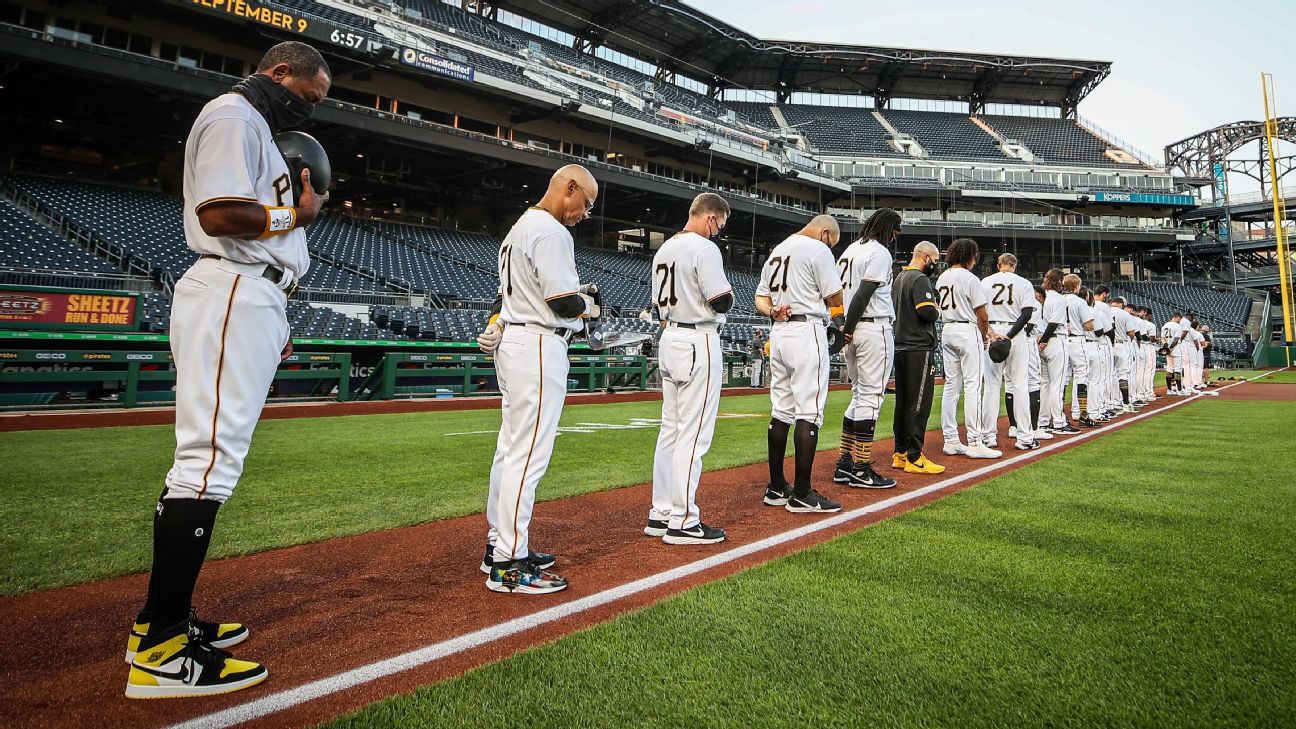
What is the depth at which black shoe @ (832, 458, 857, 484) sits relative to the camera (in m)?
5.64

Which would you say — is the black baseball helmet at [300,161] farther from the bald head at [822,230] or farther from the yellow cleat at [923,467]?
the yellow cleat at [923,467]

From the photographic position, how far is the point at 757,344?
25281mm

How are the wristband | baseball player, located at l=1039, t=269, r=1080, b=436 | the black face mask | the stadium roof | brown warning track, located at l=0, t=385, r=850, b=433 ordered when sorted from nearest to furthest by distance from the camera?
the wristband
the black face mask
baseball player, located at l=1039, t=269, r=1080, b=436
brown warning track, located at l=0, t=385, r=850, b=433
the stadium roof

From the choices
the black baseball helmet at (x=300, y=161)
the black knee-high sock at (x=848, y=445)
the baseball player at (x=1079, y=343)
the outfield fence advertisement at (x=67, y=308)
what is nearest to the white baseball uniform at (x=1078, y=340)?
the baseball player at (x=1079, y=343)

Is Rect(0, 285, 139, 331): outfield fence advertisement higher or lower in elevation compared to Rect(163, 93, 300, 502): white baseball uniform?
higher

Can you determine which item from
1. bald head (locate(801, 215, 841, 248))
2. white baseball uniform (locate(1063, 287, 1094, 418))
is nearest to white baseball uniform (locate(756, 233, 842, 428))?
bald head (locate(801, 215, 841, 248))

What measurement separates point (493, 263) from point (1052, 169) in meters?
43.1

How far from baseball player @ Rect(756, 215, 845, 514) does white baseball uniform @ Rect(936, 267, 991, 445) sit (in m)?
2.98

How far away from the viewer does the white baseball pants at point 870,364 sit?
5.64 meters

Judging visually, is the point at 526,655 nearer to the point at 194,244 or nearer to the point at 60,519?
the point at 194,244

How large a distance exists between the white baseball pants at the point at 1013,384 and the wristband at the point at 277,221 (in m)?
6.94

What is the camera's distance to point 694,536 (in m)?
3.78

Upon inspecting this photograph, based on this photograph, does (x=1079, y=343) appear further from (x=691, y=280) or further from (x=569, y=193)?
(x=569, y=193)

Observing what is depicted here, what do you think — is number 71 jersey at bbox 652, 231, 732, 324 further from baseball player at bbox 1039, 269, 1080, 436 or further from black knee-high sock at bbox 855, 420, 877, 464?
baseball player at bbox 1039, 269, 1080, 436
